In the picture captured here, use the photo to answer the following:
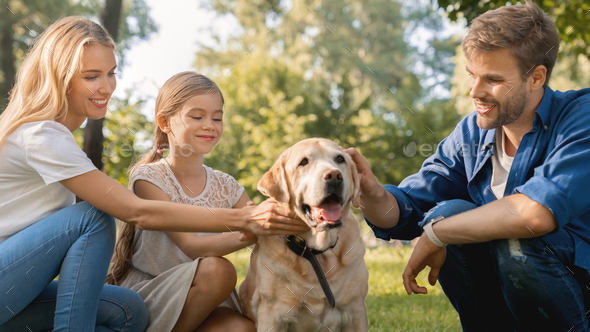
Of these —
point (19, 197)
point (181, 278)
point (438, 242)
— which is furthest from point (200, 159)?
point (438, 242)

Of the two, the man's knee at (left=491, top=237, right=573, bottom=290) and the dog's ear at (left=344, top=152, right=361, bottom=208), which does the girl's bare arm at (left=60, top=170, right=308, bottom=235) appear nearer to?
the dog's ear at (left=344, top=152, right=361, bottom=208)

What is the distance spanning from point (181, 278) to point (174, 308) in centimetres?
17

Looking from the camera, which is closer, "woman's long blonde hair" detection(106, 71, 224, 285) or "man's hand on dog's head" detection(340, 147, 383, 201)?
"man's hand on dog's head" detection(340, 147, 383, 201)

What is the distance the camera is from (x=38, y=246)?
2.33m

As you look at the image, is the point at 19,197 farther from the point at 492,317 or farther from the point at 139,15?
the point at 139,15

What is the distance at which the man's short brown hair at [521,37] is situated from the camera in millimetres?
2674

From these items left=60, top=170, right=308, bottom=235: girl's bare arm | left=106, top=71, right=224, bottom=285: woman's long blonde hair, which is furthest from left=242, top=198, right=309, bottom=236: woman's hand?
left=106, top=71, right=224, bottom=285: woman's long blonde hair

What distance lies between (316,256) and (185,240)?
80 cm

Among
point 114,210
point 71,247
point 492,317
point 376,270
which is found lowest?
point 376,270

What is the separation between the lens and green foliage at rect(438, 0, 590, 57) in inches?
272

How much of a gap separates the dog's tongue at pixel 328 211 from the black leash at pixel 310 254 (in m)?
0.24

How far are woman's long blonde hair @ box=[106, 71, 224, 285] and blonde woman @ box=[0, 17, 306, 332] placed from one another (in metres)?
0.42

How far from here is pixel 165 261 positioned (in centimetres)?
298

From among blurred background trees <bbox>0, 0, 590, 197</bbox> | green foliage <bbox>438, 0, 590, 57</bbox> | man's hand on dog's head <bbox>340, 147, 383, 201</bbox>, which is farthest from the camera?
blurred background trees <bbox>0, 0, 590, 197</bbox>
